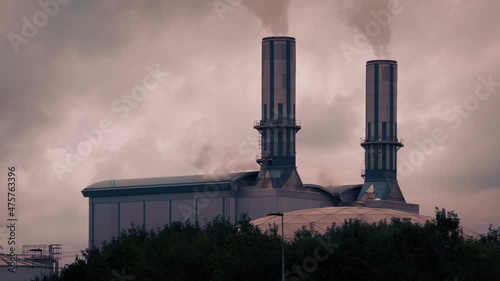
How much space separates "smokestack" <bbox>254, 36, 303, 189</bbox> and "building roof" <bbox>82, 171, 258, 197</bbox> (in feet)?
12.5

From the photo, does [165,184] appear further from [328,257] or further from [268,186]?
[328,257]

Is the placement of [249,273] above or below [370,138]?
below

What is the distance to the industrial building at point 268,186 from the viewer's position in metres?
175

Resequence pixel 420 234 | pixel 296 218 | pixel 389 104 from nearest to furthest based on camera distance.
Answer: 1. pixel 420 234
2. pixel 296 218
3. pixel 389 104

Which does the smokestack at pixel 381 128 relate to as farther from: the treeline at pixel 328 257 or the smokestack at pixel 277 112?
the treeline at pixel 328 257

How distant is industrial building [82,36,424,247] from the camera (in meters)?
175

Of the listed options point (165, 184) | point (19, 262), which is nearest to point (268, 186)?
point (165, 184)

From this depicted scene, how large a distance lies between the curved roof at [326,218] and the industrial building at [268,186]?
24222mm

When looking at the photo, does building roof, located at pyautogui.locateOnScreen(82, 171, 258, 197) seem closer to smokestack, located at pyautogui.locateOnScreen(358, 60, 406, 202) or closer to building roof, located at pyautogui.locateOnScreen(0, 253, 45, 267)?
building roof, located at pyautogui.locateOnScreen(0, 253, 45, 267)

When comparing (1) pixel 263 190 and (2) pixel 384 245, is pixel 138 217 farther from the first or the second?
(2) pixel 384 245

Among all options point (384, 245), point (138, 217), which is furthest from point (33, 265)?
point (384, 245)

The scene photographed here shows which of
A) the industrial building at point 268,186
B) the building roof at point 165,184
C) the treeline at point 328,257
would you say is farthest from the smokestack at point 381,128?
the treeline at point 328,257

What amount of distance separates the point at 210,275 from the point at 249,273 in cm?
679

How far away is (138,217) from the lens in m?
183
